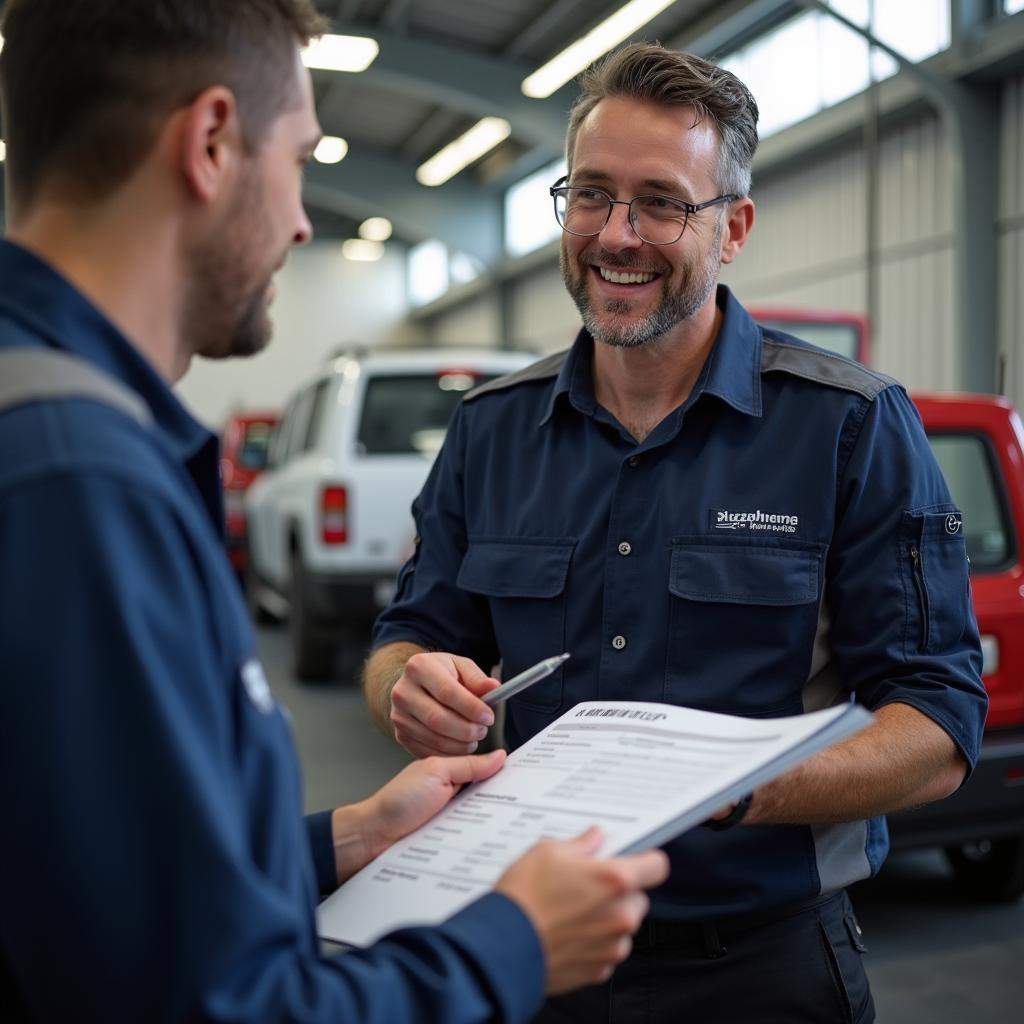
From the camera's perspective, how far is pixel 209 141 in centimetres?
103

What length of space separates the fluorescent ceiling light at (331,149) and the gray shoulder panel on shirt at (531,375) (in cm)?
1798

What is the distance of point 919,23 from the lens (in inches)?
433

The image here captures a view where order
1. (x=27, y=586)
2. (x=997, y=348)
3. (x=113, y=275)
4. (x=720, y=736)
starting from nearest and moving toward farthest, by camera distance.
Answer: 1. (x=27, y=586)
2. (x=113, y=275)
3. (x=720, y=736)
4. (x=997, y=348)

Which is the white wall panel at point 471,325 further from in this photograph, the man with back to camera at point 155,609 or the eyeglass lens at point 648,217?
the man with back to camera at point 155,609

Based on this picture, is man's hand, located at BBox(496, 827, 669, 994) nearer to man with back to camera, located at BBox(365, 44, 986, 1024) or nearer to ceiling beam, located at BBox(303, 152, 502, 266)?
man with back to camera, located at BBox(365, 44, 986, 1024)

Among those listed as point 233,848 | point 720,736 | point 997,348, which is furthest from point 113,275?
point 997,348

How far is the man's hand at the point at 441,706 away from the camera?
1.64 meters

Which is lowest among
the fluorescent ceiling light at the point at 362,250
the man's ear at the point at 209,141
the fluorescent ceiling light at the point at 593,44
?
the man's ear at the point at 209,141

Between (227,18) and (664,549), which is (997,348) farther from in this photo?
(227,18)

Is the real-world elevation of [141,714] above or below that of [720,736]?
above

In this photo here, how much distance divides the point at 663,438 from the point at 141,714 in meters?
1.17

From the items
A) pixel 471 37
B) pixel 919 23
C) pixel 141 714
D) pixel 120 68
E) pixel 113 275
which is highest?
pixel 471 37

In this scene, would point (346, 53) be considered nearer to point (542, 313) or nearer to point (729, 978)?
point (542, 313)

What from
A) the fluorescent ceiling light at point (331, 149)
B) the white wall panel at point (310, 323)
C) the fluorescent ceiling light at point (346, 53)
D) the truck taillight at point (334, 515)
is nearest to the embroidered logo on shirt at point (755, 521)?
the truck taillight at point (334, 515)
